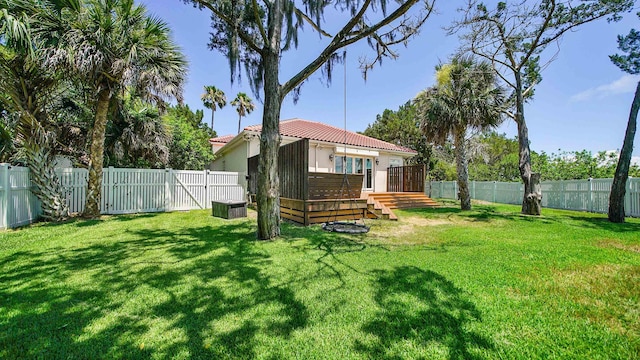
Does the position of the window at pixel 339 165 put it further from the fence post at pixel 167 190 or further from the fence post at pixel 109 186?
the fence post at pixel 109 186

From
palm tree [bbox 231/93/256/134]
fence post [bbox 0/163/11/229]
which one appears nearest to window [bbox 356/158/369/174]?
fence post [bbox 0/163/11/229]

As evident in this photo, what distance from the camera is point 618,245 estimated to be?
536cm

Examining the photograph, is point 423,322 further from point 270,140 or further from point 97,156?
point 97,156

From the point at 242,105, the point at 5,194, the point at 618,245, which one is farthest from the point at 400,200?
the point at 242,105

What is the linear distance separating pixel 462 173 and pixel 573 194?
5.25 metres

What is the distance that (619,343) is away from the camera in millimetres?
2152

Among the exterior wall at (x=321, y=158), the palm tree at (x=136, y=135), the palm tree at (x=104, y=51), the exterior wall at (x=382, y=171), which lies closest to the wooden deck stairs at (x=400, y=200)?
the exterior wall at (x=382, y=171)

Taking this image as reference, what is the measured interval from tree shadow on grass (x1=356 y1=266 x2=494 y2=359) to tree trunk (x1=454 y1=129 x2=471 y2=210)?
1007 centimetres

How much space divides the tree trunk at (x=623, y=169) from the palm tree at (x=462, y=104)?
398cm

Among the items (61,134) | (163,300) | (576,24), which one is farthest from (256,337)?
(576,24)

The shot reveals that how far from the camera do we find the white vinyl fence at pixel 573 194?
962 cm

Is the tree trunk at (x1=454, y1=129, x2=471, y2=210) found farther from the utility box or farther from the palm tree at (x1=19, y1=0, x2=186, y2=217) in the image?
the palm tree at (x1=19, y1=0, x2=186, y2=217)

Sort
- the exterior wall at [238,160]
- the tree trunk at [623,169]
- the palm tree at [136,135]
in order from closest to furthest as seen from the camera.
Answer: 1. the tree trunk at [623,169]
2. the palm tree at [136,135]
3. the exterior wall at [238,160]

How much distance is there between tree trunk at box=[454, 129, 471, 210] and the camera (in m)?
12.2
